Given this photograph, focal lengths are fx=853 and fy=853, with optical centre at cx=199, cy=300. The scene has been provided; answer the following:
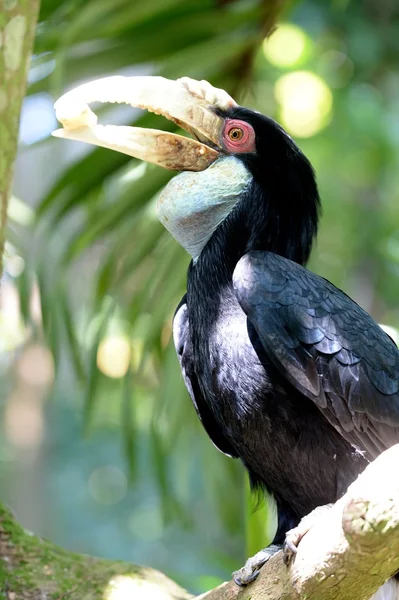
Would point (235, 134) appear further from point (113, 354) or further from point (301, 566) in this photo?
point (113, 354)

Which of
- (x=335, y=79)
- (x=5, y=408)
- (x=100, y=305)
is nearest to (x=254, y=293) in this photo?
(x=100, y=305)

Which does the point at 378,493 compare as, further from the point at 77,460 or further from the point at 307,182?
the point at 77,460

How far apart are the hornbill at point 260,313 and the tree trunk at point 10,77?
291 mm

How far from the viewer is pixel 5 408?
7523 millimetres

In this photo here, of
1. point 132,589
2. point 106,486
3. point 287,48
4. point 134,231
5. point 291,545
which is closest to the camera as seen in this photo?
point 291,545

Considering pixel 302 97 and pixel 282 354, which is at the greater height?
pixel 302 97

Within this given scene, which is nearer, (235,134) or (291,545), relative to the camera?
(291,545)

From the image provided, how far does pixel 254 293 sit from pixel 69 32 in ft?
3.60

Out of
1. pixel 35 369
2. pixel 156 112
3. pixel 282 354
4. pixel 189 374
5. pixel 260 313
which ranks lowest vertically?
pixel 282 354

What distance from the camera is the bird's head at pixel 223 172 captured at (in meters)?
2.13

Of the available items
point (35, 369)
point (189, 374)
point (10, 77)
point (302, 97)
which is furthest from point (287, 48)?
point (35, 369)

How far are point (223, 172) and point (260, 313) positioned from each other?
0.44m

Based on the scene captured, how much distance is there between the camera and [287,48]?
4484mm

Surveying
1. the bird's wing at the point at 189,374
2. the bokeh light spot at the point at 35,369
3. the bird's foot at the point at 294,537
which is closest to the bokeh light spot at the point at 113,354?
the bird's wing at the point at 189,374
